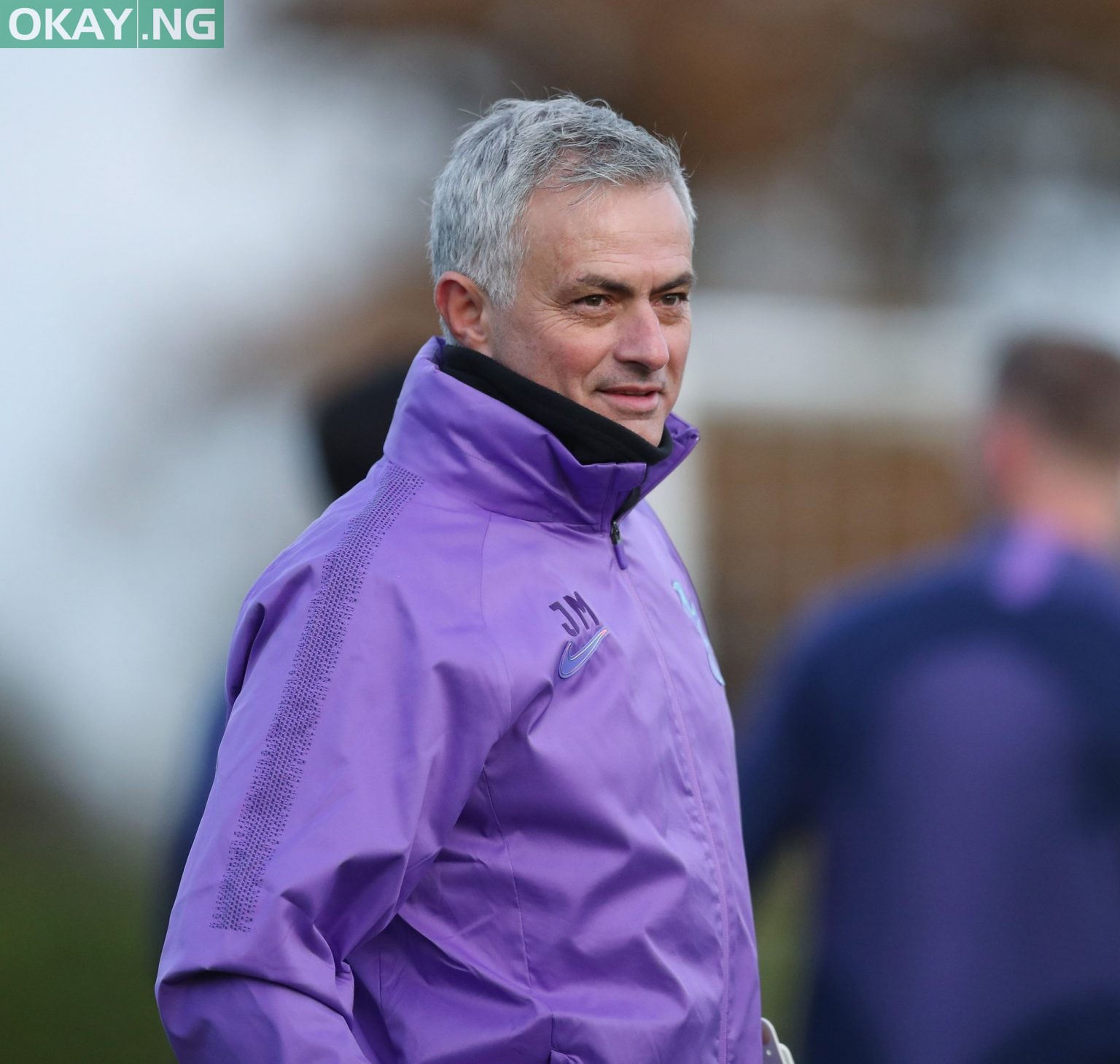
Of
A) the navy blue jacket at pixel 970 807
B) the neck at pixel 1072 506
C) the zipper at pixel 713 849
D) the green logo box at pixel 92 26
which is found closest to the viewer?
the zipper at pixel 713 849

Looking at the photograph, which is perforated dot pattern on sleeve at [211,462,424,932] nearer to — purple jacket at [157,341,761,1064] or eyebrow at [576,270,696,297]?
purple jacket at [157,341,761,1064]

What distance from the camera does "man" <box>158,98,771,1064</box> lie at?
1.65 m

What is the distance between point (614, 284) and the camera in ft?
6.15

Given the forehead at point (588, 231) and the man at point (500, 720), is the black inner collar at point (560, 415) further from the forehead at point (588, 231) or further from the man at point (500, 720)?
the forehead at point (588, 231)

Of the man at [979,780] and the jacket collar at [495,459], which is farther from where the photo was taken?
the man at [979,780]

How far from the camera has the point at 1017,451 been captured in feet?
10.0

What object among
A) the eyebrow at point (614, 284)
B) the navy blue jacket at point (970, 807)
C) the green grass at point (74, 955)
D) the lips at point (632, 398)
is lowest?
the green grass at point (74, 955)

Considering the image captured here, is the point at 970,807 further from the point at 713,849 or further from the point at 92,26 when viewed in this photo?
the point at 92,26

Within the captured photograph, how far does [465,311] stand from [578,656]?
437 millimetres

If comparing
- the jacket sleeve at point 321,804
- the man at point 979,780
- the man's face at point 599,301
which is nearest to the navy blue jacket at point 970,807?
the man at point 979,780

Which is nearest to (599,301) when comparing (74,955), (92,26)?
(92,26)

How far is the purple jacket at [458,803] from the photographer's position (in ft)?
5.36

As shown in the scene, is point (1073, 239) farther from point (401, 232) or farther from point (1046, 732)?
point (1046, 732)

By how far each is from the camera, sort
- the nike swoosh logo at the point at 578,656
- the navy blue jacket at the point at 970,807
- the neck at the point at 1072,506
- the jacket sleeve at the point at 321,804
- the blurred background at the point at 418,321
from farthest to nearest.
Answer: the blurred background at the point at 418,321 → the neck at the point at 1072,506 → the navy blue jacket at the point at 970,807 → the nike swoosh logo at the point at 578,656 → the jacket sleeve at the point at 321,804
